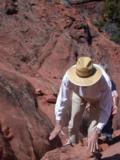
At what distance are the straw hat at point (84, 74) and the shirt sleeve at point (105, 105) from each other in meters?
0.18

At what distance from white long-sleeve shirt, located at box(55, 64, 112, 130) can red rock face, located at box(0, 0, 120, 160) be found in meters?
1.64

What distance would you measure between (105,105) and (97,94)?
0.20m

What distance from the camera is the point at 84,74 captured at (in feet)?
22.3

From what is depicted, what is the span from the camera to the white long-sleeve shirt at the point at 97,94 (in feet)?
22.5

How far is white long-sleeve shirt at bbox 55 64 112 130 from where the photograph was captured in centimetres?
684

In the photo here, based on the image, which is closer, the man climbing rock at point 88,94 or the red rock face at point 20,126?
the man climbing rock at point 88,94

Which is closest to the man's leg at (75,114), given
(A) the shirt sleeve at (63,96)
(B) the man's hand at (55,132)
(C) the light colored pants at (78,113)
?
(C) the light colored pants at (78,113)

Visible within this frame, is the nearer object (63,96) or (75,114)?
(63,96)

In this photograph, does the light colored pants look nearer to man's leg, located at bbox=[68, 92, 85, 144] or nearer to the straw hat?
man's leg, located at bbox=[68, 92, 85, 144]

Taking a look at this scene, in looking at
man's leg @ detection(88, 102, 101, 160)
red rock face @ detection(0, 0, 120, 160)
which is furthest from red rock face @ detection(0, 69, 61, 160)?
man's leg @ detection(88, 102, 101, 160)

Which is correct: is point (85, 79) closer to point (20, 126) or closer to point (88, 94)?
point (88, 94)

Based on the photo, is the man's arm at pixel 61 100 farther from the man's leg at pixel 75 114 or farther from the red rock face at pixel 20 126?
the red rock face at pixel 20 126

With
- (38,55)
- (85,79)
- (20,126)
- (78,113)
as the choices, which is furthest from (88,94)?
(38,55)

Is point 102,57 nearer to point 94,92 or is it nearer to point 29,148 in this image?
point 29,148
